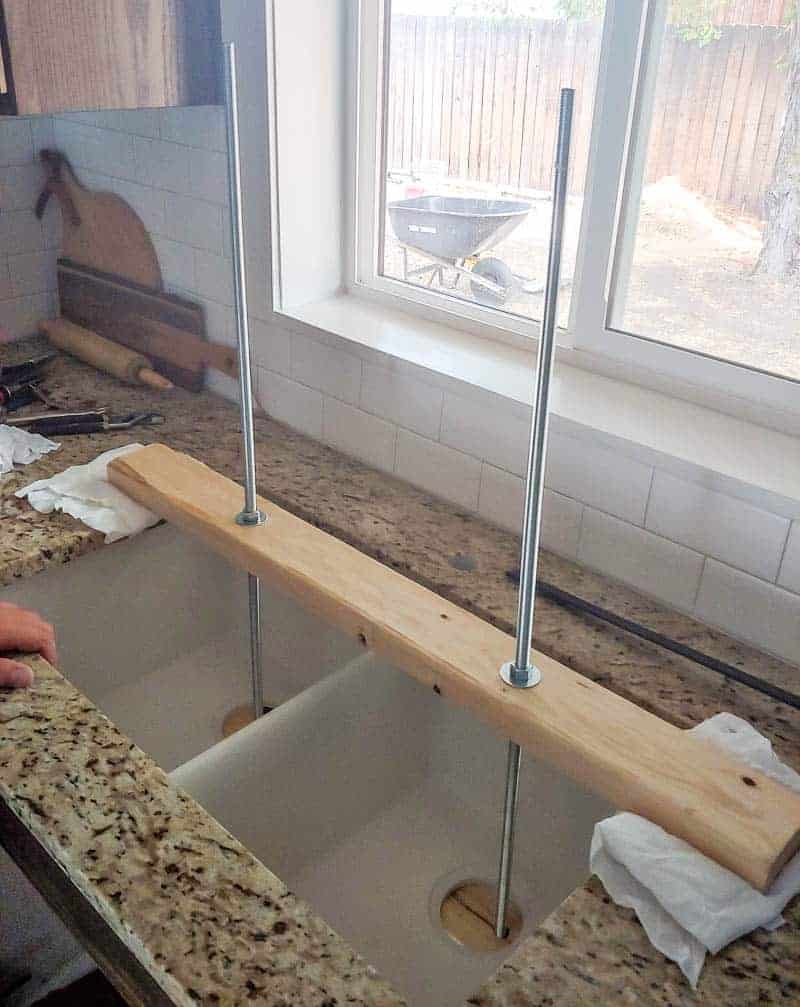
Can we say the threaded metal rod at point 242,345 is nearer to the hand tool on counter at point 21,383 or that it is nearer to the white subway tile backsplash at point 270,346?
the white subway tile backsplash at point 270,346

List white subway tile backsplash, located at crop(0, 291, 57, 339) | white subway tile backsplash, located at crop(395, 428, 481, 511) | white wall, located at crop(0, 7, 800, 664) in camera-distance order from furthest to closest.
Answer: white subway tile backsplash, located at crop(0, 291, 57, 339), white subway tile backsplash, located at crop(395, 428, 481, 511), white wall, located at crop(0, 7, 800, 664)

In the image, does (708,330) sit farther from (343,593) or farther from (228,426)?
(228,426)

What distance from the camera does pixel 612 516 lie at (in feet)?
3.96

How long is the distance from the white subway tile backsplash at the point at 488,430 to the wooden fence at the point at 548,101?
31 cm

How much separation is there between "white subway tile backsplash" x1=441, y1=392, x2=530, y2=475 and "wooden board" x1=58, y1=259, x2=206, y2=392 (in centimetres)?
55

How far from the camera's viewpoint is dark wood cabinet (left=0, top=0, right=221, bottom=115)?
125cm

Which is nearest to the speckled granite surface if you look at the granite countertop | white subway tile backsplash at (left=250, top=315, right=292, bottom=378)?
the granite countertop

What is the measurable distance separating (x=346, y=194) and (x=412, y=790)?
3.06 feet

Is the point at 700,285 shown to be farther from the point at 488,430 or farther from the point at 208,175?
the point at 208,175

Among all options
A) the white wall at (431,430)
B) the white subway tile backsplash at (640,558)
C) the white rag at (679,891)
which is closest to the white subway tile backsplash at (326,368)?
the white wall at (431,430)

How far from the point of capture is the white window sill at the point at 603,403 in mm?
1080

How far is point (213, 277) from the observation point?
64.4 inches

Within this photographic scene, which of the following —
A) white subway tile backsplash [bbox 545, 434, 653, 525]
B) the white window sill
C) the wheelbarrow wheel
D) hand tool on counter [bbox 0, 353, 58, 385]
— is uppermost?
the wheelbarrow wheel

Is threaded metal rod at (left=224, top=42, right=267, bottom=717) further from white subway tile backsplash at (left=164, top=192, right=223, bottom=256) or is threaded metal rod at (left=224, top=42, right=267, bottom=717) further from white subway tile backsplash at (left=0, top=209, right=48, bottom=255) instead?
white subway tile backsplash at (left=0, top=209, right=48, bottom=255)
